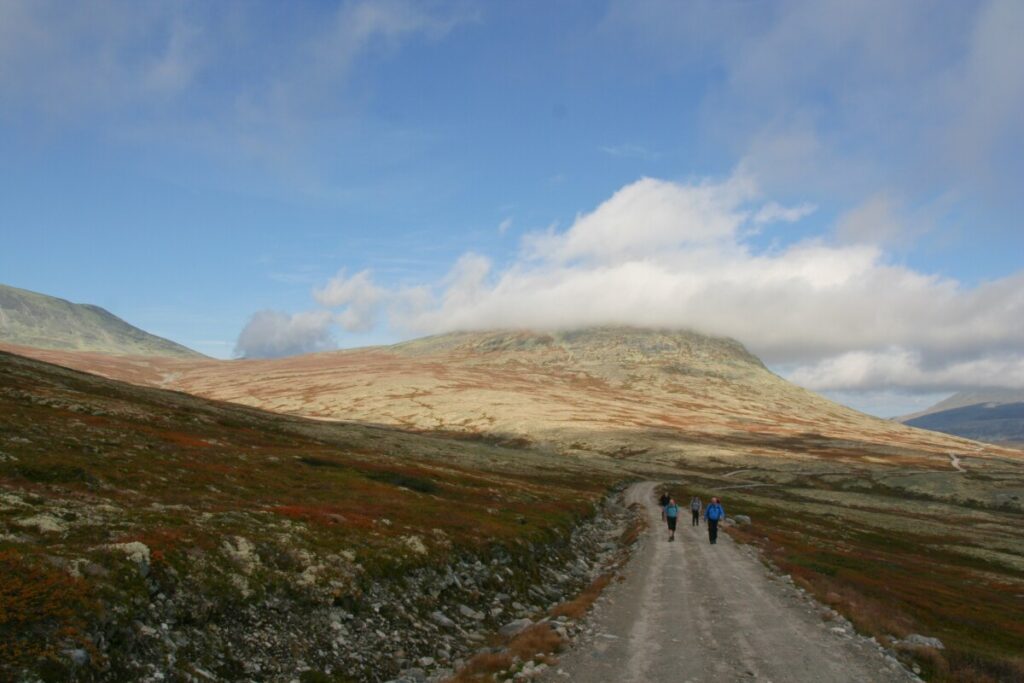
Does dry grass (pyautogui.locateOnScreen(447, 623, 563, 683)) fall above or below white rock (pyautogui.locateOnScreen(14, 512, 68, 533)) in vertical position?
below

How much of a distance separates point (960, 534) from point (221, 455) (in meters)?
97.0

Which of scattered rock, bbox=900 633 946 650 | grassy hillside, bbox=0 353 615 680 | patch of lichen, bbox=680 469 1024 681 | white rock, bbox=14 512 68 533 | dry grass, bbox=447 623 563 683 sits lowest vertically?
patch of lichen, bbox=680 469 1024 681

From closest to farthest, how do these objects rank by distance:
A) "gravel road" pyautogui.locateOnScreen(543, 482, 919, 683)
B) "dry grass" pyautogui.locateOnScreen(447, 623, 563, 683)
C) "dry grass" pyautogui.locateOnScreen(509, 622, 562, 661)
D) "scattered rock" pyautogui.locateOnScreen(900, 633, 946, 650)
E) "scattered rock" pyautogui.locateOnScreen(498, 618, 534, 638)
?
"dry grass" pyautogui.locateOnScreen(447, 623, 563, 683)
"gravel road" pyautogui.locateOnScreen(543, 482, 919, 683)
"dry grass" pyautogui.locateOnScreen(509, 622, 562, 661)
"scattered rock" pyautogui.locateOnScreen(900, 633, 946, 650)
"scattered rock" pyautogui.locateOnScreen(498, 618, 534, 638)

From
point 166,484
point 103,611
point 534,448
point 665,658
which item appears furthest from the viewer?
point 534,448

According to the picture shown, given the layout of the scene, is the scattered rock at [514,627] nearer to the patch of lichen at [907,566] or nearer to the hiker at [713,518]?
the patch of lichen at [907,566]

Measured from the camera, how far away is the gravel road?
17.7 metres

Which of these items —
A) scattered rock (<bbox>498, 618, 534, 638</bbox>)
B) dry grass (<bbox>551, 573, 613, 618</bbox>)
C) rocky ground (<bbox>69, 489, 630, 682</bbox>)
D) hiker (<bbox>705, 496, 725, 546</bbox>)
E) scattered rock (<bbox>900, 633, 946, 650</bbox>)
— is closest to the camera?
rocky ground (<bbox>69, 489, 630, 682</bbox>)

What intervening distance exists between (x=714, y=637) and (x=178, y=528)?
20263mm

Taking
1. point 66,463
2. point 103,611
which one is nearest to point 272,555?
point 103,611

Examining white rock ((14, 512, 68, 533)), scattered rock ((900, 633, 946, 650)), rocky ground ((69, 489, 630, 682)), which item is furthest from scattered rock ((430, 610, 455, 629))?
scattered rock ((900, 633, 946, 650))

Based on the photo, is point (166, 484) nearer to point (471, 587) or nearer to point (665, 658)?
point (471, 587)

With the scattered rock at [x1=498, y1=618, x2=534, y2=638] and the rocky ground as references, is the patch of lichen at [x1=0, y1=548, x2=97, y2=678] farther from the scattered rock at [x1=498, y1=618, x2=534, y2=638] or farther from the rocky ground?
the scattered rock at [x1=498, y1=618, x2=534, y2=638]

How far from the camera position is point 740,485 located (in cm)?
12300

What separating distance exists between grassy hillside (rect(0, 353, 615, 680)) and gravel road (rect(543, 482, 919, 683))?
851 cm
